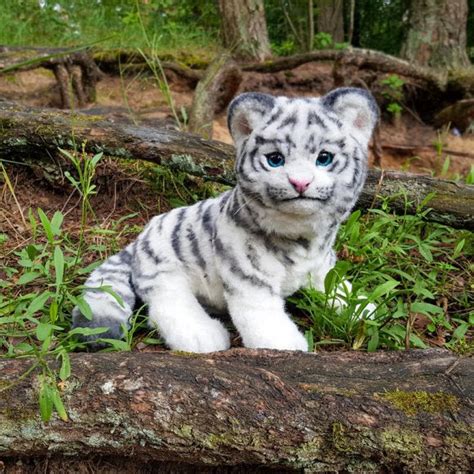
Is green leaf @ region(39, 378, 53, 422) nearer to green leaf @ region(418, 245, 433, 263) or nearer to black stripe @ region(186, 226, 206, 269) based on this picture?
black stripe @ region(186, 226, 206, 269)

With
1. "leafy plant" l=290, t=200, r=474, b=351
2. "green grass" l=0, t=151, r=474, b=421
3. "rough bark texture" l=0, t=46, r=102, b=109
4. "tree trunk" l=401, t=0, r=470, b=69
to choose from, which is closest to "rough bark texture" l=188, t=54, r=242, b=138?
"rough bark texture" l=0, t=46, r=102, b=109

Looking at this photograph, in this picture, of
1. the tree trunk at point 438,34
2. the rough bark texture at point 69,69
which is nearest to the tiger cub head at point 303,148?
the rough bark texture at point 69,69

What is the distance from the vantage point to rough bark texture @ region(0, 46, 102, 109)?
5.13 meters

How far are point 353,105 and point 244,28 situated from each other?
13.6 ft

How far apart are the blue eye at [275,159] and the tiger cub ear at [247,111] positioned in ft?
0.58

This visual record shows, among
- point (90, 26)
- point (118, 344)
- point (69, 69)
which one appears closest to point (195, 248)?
point (118, 344)

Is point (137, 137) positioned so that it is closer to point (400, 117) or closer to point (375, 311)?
point (375, 311)

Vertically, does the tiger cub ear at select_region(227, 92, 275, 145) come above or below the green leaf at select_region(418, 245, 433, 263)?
above

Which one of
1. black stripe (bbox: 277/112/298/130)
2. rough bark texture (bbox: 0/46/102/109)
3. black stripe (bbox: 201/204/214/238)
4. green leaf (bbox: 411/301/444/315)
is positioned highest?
black stripe (bbox: 277/112/298/130)

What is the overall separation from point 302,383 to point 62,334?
901 millimetres

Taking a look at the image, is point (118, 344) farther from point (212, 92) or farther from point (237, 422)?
point (212, 92)

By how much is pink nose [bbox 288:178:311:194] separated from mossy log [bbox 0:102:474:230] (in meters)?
1.25

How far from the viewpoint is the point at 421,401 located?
5.59ft

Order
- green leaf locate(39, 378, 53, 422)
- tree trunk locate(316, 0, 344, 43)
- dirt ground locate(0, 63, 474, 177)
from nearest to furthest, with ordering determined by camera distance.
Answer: green leaf locate(39, 378, 53, 422)
dirt ground locate(0, 63, 474, 177)
tree trunk locate(316, 0, 344, 43)
